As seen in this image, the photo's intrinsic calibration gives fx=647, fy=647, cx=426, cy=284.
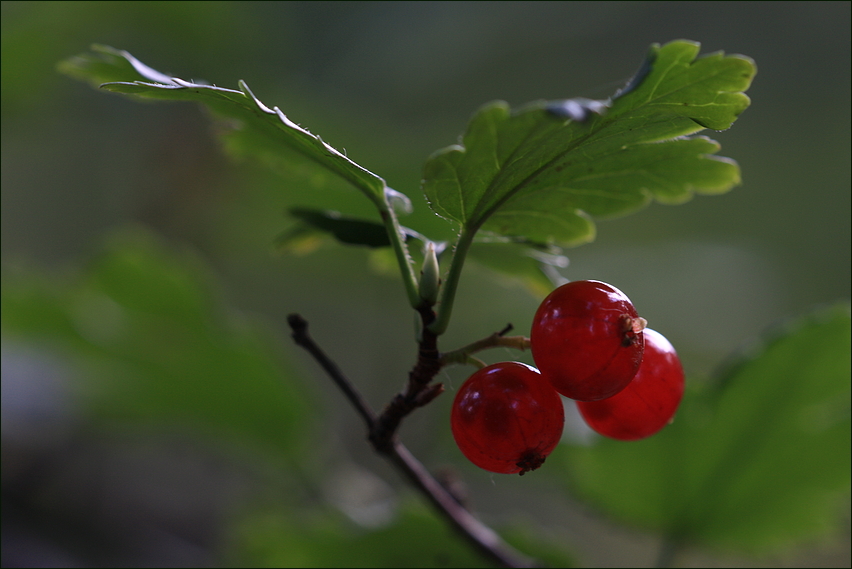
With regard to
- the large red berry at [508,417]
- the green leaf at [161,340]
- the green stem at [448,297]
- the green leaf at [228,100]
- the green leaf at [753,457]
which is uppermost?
the green leaf at [228,100]

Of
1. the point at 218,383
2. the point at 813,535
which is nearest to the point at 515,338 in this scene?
the point at 813,535

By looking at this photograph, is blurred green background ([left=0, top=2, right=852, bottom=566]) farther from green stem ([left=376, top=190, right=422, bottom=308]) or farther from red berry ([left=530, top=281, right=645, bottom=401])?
red berry ([left=530, top=281, right=645, bottom=401])

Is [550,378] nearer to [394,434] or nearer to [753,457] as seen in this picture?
[394,434]

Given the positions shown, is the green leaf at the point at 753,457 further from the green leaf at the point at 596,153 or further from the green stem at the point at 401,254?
the green stem at the point at 401,254

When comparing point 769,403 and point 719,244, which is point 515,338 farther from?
point 719,244

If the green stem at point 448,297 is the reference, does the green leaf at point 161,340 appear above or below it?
below

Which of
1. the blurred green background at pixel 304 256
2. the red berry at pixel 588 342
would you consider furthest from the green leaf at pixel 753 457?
the red berry at pixel 588 342
